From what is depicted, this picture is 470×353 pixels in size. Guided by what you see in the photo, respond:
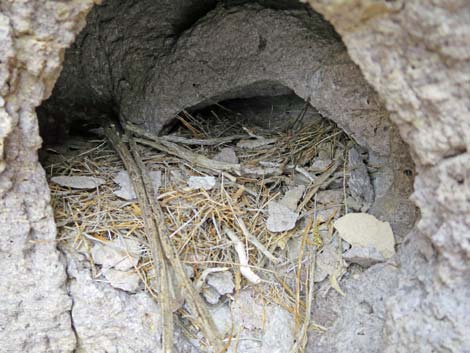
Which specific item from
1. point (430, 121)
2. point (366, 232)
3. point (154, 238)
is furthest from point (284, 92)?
point (430, 121)

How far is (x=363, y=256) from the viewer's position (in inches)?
56.4

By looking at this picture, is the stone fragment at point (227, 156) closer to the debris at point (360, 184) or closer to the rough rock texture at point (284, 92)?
the rough rock texture at point (284, 92)

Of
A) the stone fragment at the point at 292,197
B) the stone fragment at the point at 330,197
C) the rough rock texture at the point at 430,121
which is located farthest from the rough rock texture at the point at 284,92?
the stone fragment at the point at 292,197

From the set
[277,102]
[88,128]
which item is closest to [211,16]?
[277,102]

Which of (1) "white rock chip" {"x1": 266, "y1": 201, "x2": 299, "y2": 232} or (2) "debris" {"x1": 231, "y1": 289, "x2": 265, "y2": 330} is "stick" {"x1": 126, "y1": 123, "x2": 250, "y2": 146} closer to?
(1) "white rock chip" {"x1": 266, "y1": 201, "x2": 299, "y2": 232}

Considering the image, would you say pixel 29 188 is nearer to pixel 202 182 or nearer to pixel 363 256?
pixel 202 182

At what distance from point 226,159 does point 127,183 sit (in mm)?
312

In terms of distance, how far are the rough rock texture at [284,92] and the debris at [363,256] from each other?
0.08ft

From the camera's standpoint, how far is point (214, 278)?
1.47 metres

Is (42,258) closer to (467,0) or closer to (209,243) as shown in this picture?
(209,243)

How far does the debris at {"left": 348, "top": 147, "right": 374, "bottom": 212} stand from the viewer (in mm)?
1552

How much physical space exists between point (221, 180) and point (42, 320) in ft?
1.99

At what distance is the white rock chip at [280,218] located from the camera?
1538 mm

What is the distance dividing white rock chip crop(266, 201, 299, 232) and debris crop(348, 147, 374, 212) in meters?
0.17
